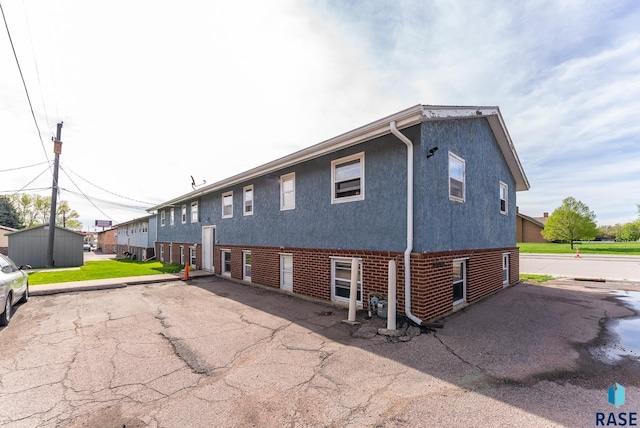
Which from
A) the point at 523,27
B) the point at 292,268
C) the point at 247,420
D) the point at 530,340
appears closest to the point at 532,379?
the point at 530,340

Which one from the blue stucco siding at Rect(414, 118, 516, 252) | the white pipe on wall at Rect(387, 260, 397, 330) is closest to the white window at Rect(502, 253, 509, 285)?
the blue stucco siding at Rect(414, 118, 516, 252)

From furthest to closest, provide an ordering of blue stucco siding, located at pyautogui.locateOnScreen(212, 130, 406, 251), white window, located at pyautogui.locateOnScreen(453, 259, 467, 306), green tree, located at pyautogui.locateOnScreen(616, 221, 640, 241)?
green tree, located at pyautogui.locateOnScreen(616, 221, 640, 241), white window, located at pyautogui.locateOnScreen(453, 259, 467, 306), blue stucco siding, located at pyautogui.locateOnScreen(212, 130, 406, 251)

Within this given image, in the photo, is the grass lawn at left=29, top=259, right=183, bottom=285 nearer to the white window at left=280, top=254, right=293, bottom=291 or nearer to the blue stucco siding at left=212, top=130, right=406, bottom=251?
the blue stucco siding at left=212, top=130, right=406, bottom=251

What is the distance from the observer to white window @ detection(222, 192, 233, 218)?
46.8 ft

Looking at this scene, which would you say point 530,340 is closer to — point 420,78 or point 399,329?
point 399,329

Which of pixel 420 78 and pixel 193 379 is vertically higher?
pixel 420 78

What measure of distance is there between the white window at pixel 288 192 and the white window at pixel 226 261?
5332 mm

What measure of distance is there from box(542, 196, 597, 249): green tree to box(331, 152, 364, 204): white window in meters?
44.6

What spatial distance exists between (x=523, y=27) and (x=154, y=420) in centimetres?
1111

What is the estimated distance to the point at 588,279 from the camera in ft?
44.2

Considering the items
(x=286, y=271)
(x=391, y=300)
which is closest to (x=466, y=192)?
(x=391, y=300)

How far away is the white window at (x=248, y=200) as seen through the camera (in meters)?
12.7

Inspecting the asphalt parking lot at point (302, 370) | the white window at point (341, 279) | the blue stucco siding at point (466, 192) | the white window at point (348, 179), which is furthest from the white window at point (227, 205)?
the blue stucco siding at point (466, 192)

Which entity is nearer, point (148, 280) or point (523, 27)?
point (523, 27)
